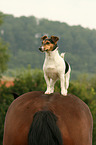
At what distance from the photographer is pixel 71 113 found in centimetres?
263

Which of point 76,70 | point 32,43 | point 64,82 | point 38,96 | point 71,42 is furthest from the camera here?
point 32,43

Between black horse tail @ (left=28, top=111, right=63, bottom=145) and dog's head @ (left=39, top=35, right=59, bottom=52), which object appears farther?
dog's head @ (left=39, top=35, right=59, bottom=52)

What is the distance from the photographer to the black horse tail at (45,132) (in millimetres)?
2354

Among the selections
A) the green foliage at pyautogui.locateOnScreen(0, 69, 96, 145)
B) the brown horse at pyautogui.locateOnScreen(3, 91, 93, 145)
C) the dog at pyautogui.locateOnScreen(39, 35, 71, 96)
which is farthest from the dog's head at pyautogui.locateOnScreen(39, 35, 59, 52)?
the green foliage at pyautogui.locateOnScreen(0, 69, 96, 145)

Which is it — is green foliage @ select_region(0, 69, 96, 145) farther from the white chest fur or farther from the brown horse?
the brown horse

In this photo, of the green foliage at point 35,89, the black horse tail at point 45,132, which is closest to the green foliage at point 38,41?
the green foliage at point 35,89

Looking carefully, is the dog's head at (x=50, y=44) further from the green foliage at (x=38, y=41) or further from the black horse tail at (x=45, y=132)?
the green foliage at (x=38, y=41)

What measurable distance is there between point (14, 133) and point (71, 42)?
85.6 m

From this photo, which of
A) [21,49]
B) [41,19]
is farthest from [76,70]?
[41,19]

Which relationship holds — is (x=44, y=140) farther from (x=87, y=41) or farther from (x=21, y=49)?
(x=87, y=41)

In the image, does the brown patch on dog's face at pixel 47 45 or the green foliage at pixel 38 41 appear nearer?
the brown patch on dog's face at pixel 47 45

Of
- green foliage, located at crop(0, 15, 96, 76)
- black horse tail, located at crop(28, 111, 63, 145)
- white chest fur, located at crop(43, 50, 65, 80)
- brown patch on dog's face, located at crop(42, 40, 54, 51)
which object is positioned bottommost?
green foliage, located at crop(0, 15, 96, 76)

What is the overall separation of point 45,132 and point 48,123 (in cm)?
9

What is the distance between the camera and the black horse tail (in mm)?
2354
